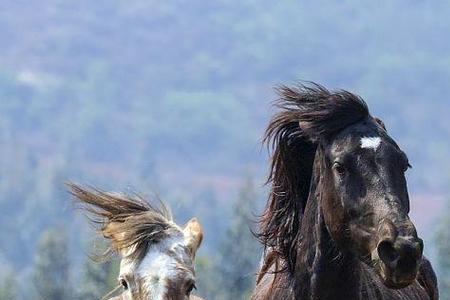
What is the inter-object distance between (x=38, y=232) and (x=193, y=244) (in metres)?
170

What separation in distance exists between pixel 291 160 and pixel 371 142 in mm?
961

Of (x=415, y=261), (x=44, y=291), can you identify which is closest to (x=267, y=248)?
(x=415, y=261)

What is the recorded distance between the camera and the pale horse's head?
8375 mm

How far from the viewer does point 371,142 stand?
8172mm

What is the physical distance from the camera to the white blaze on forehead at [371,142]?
814 centimetres

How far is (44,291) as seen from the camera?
64.3 m

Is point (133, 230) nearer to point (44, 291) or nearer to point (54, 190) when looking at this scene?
point (44, 291)

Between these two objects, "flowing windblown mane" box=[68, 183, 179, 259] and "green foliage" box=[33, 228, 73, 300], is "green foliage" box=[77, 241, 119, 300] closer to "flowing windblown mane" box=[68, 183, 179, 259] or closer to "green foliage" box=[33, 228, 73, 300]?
"green foliage" box=[33, 228, 73, 300]

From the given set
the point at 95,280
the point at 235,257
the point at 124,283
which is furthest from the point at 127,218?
the point at 235,257

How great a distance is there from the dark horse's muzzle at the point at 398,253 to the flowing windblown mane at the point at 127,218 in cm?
178

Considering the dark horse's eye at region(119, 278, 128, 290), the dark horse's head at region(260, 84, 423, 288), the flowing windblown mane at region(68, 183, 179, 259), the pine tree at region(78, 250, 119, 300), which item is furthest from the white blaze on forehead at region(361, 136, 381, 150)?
the pine tree at region(78, 250, 119, 300)

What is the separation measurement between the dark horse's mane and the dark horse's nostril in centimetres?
123

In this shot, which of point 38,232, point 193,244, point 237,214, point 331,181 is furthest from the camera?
point 38,232

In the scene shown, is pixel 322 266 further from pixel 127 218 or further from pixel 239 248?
pixel 239 248
